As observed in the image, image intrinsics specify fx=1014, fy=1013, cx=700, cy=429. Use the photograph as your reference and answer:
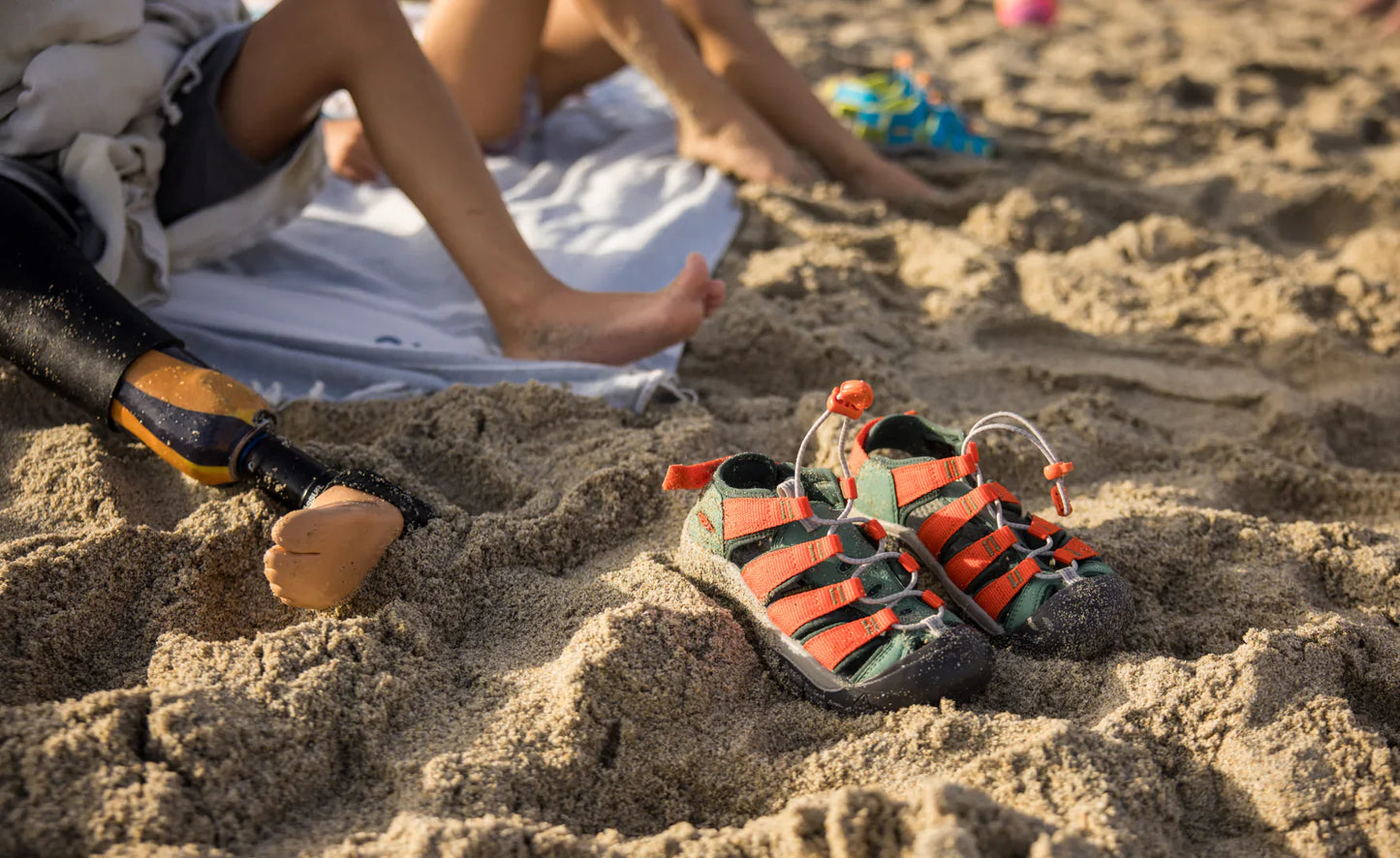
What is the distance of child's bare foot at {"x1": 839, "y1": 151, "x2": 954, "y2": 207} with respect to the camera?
2.46 m

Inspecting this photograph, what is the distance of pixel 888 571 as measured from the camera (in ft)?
3.74

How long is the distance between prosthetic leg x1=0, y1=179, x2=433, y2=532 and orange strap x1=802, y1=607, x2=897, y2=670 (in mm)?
514

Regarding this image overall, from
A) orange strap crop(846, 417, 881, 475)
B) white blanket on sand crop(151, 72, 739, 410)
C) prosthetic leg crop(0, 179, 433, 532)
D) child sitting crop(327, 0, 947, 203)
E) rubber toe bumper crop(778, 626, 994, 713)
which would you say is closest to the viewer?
rubber toe bumper crop(778, 626, 994, 713)

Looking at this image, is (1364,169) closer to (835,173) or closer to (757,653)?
(835,173)

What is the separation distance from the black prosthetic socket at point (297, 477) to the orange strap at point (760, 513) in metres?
0.39

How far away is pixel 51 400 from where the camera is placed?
1.48 meters

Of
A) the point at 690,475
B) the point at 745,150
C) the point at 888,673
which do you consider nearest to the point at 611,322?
the point at 690,475

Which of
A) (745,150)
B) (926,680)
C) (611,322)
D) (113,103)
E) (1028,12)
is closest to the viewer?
(926,680)

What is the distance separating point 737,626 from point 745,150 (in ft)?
5.19

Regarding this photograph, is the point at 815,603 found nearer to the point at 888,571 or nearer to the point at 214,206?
the point at 888,571

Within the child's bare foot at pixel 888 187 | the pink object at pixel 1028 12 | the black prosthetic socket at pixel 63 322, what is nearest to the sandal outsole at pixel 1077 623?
the black prosthetic socket at pixel 63 322

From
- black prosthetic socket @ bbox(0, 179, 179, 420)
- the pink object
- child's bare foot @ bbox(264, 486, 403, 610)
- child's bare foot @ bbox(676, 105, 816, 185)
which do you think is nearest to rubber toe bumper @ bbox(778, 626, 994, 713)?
child's bare foot @ bbox(264, 486, 403, 610)

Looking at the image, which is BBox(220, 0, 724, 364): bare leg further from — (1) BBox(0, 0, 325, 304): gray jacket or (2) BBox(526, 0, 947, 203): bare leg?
(2) BBox(526, 0, 947, 203): bare leg

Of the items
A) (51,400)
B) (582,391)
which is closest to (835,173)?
(582,391)
